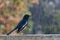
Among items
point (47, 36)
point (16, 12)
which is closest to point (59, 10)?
point (16, 12)

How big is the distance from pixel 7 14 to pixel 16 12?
33cm

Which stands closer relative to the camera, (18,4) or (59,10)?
(18,4)

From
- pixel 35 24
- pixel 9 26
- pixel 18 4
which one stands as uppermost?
pixel 18 4

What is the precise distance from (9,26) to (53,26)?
700 cm

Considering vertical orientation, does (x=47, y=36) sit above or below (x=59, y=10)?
above

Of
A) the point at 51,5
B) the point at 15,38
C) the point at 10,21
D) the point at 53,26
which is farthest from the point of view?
the point at 51,5

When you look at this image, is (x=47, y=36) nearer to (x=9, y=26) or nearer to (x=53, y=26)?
(x=9, y=26)

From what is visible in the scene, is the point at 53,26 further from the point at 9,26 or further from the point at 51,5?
the point at 9,26

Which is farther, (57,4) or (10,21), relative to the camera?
(57,4)

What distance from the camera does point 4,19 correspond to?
10.7 meters

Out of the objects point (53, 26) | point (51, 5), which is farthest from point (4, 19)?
point (51, 5)

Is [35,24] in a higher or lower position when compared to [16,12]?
lower

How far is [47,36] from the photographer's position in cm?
553

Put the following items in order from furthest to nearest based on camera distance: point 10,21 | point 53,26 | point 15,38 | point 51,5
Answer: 1. point 51,5
2. point 53,26
3. point 10,21
4. point 15,38
